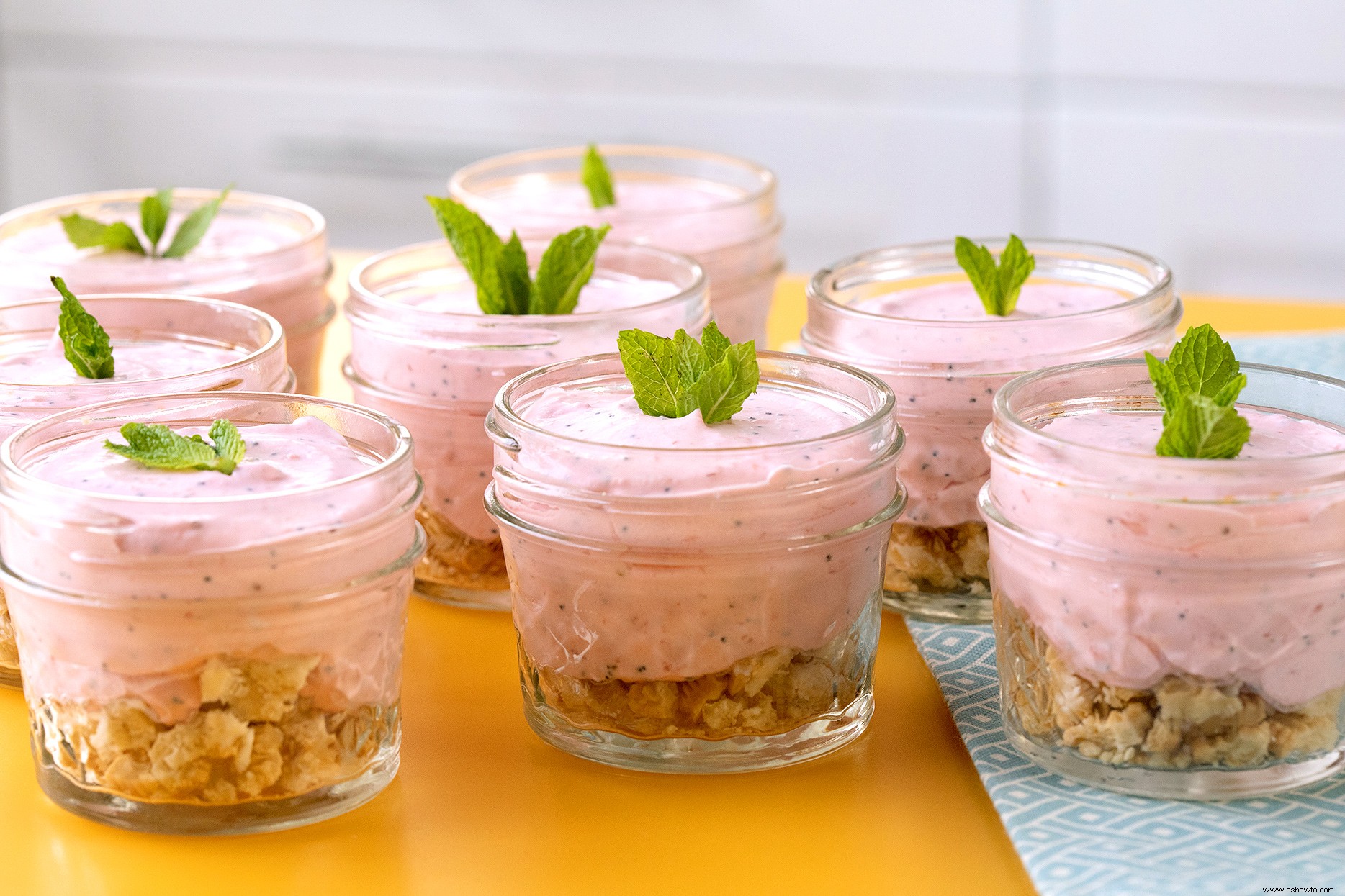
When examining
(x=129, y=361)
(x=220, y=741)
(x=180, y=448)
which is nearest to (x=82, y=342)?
(x=129, y=361)

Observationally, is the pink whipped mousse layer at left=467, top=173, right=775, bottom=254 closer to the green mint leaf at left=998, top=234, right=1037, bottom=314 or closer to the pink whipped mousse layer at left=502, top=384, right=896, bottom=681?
the green mint leaf at left=998, top=234, right=1037, bottom=314

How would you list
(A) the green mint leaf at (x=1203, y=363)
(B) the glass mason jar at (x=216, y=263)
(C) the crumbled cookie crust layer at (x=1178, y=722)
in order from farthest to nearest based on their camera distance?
(B) the glass mason jar at (x=216, y=263), (A) the green mint leaf at (x=1203, y=363), (C) the crumbled cookie crust layer at (x=1178, y=722)

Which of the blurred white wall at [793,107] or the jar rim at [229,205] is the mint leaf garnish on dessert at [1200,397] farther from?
the blurred white wall at [793,107]

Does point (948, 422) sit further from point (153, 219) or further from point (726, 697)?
point (153, 219)

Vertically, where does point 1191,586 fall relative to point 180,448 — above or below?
below

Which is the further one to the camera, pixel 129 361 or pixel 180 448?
pixel 129 361

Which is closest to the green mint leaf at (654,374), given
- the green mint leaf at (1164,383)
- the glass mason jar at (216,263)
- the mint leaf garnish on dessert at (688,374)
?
the mint leaf garnish on dessert at (688,374)

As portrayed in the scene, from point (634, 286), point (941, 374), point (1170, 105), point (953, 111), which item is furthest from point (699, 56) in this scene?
point (941, 374)
